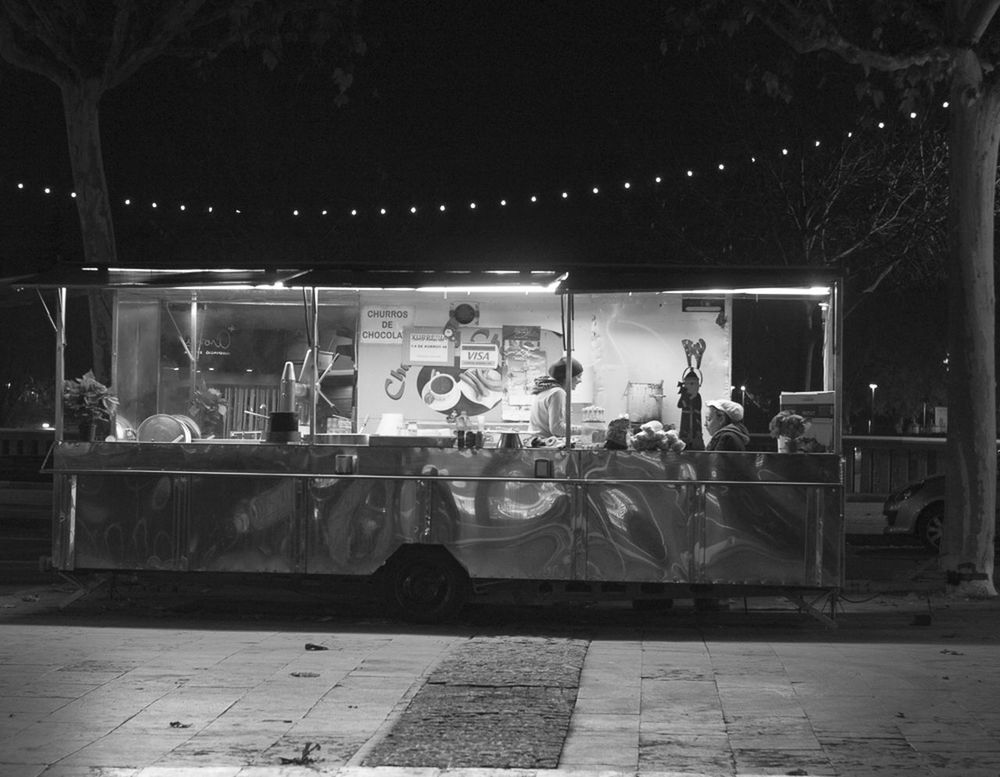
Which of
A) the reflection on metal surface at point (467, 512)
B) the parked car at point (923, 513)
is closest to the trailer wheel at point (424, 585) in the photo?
the reflection on metal surface at point (467, 512)

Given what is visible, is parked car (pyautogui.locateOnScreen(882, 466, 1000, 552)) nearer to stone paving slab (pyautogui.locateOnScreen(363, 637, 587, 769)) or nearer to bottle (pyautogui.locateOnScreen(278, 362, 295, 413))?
stone paving slab (pyautogui.locateOnScreen(363, 637, 587, 769))

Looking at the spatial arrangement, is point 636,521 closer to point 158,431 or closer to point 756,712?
point 756,712

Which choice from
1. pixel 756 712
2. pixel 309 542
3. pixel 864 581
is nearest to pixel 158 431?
pixel 309 542

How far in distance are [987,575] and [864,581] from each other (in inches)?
53.4

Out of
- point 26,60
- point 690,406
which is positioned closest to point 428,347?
point 690,406

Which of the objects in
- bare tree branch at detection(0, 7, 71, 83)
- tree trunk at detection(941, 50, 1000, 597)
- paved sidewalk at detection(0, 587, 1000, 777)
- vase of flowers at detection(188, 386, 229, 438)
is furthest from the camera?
bare tree branch at detection(0, 7, 71, 83)

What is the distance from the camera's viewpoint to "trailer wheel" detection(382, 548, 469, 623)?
10.8 meters

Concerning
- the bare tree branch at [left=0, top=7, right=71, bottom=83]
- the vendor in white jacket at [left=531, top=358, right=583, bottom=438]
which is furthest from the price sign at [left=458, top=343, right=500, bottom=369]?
the bare tree branch at [left=0, top=7, right=71, bottom=83]

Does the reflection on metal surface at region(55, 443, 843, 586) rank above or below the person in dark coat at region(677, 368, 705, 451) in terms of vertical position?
below

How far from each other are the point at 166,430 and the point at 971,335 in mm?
7609

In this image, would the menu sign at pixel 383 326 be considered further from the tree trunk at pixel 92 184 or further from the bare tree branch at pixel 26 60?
the bare tree branch at pixel 26 60

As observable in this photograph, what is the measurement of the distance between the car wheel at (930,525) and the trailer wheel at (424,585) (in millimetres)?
8234

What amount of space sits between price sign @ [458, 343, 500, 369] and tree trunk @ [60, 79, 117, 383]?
572 cm

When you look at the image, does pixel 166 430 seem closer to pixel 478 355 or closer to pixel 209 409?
pixel 209 409
